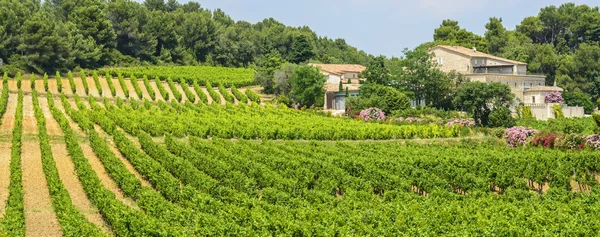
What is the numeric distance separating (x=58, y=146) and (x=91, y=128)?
447 centimetres

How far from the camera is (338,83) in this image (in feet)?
245

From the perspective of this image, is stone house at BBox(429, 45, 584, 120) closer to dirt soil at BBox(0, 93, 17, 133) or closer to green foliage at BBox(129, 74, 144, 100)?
green foliage at BBox(129, 74, 144, 100)

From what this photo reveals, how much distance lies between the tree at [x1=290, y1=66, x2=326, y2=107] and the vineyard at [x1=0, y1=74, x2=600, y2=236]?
43.5ft

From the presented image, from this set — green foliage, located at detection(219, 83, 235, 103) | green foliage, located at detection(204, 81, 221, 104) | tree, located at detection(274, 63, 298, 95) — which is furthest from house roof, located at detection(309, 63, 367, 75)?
green foliage, located at detection(204, 81, 221, 104)

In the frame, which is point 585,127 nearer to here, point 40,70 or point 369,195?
point 369,195

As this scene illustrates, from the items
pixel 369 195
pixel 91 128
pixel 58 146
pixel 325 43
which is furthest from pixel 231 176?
pixel 325 43

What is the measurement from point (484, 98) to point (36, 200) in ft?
116

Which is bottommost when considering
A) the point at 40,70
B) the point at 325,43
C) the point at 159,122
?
the point at 159,122

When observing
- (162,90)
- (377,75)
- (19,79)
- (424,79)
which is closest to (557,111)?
(424,79)

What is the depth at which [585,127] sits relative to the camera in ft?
153

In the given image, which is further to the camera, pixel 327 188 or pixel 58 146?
pixel 58 146

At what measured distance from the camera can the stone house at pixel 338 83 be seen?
2665 inches

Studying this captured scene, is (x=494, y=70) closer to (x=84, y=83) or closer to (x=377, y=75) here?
(x=377, y=75)

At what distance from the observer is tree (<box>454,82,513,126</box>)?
158 ft
